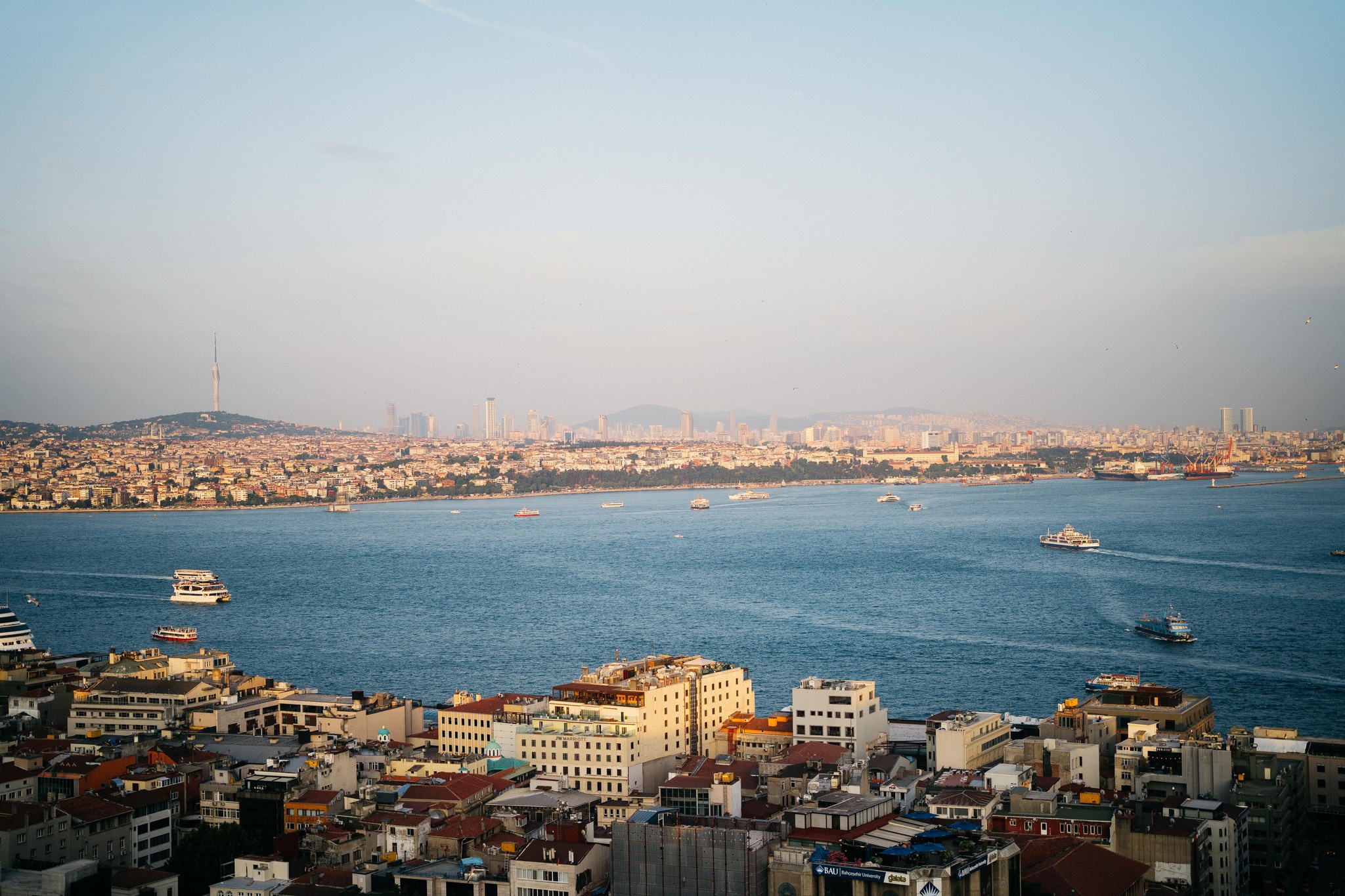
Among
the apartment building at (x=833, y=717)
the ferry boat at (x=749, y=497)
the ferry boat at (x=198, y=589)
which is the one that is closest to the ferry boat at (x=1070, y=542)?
the ferry boat at (x=198, y=589)

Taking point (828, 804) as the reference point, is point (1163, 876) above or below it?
below

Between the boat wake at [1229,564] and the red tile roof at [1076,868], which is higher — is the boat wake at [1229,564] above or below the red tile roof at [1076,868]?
below

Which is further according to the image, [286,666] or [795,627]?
[795,627]

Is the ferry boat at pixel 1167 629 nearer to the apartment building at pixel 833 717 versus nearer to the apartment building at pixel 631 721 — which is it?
the apartment building at pixel 631 721

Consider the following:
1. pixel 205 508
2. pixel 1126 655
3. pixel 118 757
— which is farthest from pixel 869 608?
pixel 205 508

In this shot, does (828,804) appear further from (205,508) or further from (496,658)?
(205,508)

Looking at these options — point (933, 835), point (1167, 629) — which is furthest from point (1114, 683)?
point (933, 835)
